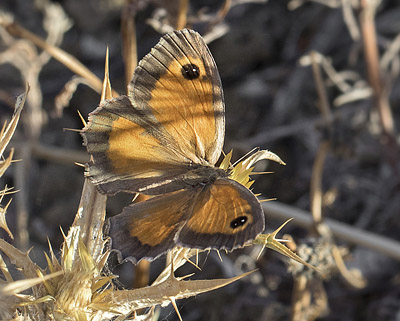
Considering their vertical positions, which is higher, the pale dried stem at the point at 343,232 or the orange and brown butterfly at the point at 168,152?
the orange and brown butterfly at the point at 168,152

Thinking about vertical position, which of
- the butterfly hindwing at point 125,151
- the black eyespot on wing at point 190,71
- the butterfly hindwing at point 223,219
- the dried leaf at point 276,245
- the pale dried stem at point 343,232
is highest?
the black eyespot on wing at point 190,71

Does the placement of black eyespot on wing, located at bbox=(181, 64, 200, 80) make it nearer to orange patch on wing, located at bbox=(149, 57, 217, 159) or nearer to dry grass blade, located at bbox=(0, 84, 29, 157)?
orange patch on wing, located at bbox=(149, 57, 217, 159)

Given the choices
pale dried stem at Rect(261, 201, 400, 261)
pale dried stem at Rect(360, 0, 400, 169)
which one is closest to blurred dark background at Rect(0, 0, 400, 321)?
pale dried stem at Rect(360, 0, 400, 169)

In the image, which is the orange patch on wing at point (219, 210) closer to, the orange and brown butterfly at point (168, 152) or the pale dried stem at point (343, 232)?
the orange and brown butterfly at point (168, 152)

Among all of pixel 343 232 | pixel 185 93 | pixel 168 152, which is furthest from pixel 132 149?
pixel 343 232

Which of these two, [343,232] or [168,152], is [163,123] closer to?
[168,152]

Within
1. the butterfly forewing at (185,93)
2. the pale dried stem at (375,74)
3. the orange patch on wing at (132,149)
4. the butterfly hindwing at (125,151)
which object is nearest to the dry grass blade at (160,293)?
the butterfly hindwing at (125,151)

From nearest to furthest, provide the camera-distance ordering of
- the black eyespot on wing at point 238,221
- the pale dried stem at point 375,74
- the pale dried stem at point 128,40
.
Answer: the black eyespot on wing at point 238,221 → the pale dried stem at point 128,40 → the pale dried stem at point 375,74

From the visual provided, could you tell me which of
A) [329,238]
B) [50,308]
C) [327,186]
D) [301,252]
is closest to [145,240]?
[50,308]
